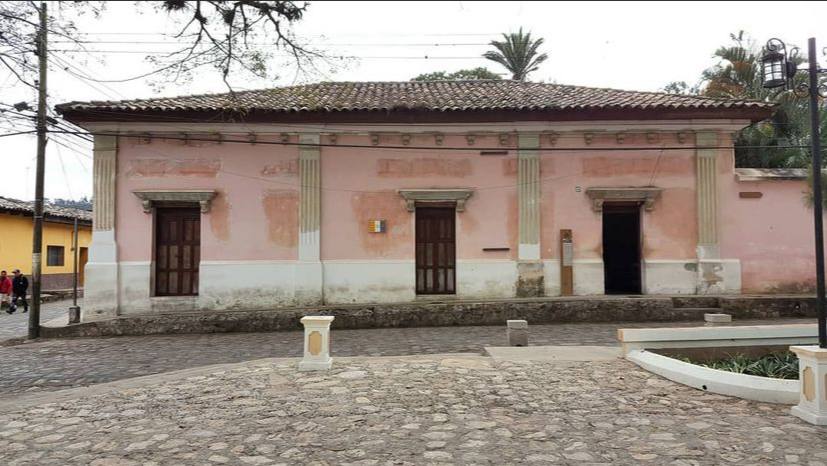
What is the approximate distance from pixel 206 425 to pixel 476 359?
344 centimetres

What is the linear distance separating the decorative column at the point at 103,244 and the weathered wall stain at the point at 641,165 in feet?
33.5

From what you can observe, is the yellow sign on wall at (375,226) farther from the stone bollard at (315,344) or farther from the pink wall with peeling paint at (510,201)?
the stone bollard at (315,344)

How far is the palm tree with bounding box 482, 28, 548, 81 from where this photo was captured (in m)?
25.9

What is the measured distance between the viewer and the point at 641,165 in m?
11.6

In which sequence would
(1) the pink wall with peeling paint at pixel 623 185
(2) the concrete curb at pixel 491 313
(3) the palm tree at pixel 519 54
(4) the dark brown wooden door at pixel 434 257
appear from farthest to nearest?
1. (3) the palm tree at pixel 519 54
2. (4) the dark brown wooden door at pixel 434 257
3. (1) the pink wall with peeling paint at pixel 623 185
4. (2) the concrete curb at pixel 491 313

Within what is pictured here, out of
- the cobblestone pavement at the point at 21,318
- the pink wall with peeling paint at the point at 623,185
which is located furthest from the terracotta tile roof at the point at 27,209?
Answer: the pink wall with peeling paint at the point at 623,185

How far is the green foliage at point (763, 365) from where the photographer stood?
18.1 feet

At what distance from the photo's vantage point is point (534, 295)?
11.5 metres

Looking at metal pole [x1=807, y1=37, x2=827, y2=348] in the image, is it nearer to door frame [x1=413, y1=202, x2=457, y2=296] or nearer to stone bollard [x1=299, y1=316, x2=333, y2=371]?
stone bollard [x1=299, y1=316, x2=333, y2=371]

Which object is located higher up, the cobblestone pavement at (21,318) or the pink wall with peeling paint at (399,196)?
the pink wall with peeling paint at (399,196)

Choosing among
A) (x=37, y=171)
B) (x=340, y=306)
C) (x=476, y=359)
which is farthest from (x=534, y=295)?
(x=37, y=171)

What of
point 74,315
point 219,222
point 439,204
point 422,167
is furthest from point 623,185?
point 74,315

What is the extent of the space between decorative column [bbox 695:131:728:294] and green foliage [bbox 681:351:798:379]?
567cm

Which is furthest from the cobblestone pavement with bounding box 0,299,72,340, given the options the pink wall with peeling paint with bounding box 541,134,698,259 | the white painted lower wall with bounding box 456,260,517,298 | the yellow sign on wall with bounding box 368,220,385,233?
the pink wall with peeling paint with bounding box 541,134,698,259
